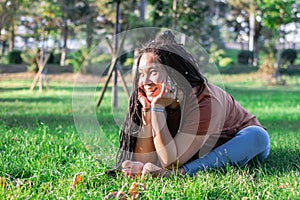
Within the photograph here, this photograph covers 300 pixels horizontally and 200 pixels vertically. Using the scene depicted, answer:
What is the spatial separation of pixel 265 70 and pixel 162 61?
16744mm

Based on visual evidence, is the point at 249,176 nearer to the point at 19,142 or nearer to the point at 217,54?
the point at 19,142

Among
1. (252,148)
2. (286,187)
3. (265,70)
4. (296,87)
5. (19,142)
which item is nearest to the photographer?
(286,187)

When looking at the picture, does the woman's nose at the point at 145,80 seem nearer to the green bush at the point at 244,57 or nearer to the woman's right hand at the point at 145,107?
the woman's right hand at the point at 145,107

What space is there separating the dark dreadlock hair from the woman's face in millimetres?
41

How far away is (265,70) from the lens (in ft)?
62.6

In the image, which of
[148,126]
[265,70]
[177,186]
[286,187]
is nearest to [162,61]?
[148,126]

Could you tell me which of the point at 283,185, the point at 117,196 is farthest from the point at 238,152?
the point at 117,196

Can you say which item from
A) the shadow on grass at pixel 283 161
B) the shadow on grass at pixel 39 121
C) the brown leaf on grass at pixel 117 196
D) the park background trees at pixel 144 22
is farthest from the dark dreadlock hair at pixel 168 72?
the park background trees at pixel 144 22

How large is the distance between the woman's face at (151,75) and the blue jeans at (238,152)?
19.8 inches

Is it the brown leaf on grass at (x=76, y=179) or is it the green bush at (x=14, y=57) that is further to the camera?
the green bush at (x=14, y=57)

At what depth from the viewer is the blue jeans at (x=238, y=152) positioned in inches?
120

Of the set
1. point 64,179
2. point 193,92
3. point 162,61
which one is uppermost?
point 162,61

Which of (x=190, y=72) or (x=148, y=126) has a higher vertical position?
(x=190, y=72)

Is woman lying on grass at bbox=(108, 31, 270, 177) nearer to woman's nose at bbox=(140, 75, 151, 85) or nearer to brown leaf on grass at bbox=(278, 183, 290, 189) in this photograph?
woman's nose at bbox=(140, 75, 151, 85)
